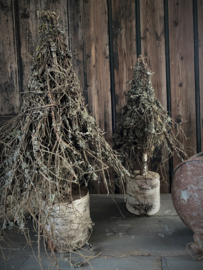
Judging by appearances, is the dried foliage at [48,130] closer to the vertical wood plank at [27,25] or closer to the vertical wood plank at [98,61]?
the vertical wood plank at [98,61]

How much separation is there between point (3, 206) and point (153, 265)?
0.87 metres

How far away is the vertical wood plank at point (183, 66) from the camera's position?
2.23 m

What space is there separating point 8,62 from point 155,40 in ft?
4.79

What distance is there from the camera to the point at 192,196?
139 cm

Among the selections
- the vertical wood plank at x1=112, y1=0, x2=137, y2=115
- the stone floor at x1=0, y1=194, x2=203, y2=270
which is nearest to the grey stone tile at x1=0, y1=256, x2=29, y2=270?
the stone floor at x1=0, y1=194, x2=203, y2=270

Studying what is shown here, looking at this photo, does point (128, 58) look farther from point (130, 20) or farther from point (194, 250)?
point (194, 250)

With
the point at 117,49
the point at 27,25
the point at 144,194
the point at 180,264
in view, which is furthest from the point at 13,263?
the point at 27,25

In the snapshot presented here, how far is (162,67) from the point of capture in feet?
7.54

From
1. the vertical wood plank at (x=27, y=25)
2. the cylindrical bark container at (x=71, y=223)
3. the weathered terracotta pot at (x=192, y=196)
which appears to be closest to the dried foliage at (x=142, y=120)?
the weathered terracotta pot at (x=192, y=196)

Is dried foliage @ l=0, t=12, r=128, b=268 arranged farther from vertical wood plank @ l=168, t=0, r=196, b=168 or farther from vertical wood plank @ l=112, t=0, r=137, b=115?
vertical wood plank @ l=168, t=0, r=196, b=168

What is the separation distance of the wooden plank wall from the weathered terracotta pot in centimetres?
93

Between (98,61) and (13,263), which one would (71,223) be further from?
(98,61)

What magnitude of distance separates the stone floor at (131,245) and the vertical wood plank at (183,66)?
85cm

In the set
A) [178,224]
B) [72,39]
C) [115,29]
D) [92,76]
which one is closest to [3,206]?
[178,224]
